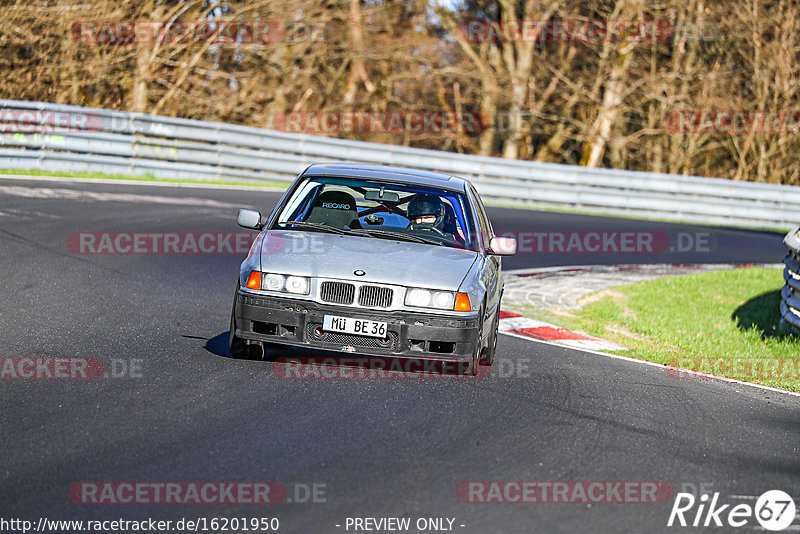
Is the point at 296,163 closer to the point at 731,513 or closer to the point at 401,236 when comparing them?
the point at 401,236

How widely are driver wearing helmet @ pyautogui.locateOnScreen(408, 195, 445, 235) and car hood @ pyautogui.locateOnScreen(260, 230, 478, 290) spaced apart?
316 millimetres

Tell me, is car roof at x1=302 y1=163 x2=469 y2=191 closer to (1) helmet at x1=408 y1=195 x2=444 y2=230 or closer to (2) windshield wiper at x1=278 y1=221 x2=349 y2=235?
(1) helmet at x1=408 y1=195 x2=444 y2=230

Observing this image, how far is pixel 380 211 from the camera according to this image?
8258 mm

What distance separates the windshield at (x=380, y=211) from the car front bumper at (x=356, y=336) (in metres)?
1.03

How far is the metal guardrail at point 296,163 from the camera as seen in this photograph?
19.9 metres

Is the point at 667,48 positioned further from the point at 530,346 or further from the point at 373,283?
the point at 373,283

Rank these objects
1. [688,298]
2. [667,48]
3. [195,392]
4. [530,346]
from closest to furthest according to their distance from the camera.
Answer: [195,392], [530,346], [688,298], [667,48]

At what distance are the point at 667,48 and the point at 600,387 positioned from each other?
3110cm

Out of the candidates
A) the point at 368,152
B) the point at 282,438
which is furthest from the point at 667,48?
the point at 282,438

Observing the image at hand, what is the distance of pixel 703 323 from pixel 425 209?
18.7 ft

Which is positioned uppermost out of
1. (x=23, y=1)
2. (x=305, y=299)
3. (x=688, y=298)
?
(x=23, y=1)

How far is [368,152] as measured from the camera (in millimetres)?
24359

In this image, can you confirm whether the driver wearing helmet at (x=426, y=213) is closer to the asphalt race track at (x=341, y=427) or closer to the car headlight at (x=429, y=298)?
the car headlight at (x=429, y=298)

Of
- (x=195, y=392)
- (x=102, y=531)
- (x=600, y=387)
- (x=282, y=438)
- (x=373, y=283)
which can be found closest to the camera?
(x=102, y=531)
